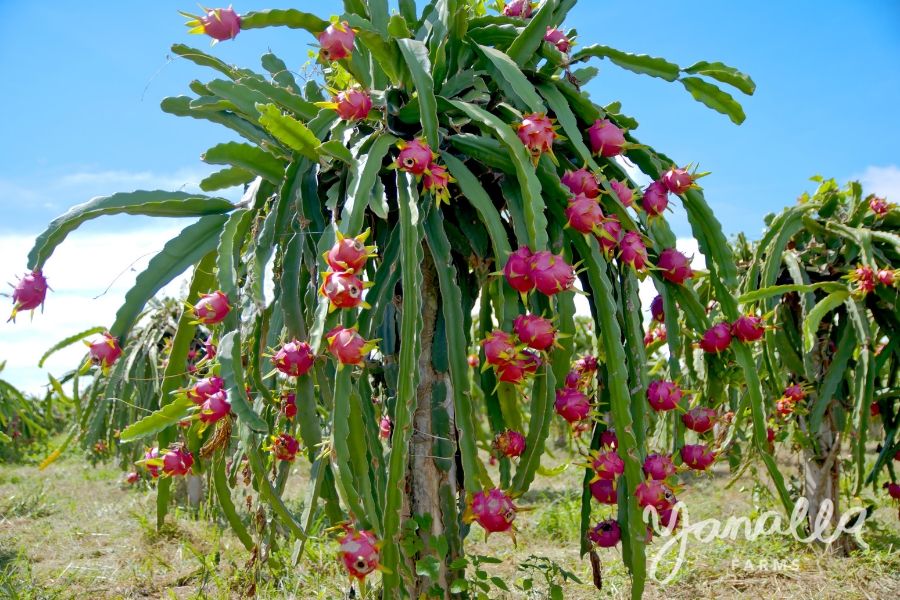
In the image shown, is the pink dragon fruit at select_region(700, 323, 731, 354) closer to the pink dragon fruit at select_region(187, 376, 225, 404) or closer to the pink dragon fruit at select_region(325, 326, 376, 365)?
the pink dragon fruit at select_region(325, 326, 376, 365)

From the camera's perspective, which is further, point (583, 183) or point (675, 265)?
point (675, 265)

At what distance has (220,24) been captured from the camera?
1706 millimetres

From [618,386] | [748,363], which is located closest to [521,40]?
[618,386]

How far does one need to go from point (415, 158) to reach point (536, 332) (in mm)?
459

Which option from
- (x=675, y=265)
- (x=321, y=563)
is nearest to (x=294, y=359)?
(x=675, y=265)

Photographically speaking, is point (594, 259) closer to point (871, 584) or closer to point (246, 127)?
point (246, 127)

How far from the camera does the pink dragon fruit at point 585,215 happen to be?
5.39 ft

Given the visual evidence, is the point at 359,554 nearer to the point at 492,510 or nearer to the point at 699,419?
the point at 492,510

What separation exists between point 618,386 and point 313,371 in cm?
72

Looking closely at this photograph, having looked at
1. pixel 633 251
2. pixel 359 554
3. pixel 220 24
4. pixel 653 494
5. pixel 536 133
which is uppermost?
pixel 220 24

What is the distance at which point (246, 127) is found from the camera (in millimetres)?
1940

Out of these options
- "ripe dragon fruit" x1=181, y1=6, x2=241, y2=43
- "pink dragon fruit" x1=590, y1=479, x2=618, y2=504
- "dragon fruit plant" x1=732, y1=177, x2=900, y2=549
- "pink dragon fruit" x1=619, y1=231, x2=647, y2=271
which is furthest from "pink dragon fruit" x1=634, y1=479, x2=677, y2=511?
"dragon fruit plant" x1=732, y1=177, x2=900, y2=549

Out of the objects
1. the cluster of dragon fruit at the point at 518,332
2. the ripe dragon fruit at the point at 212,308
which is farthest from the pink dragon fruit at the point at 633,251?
the ripe dragon fruit at the point at 212,308

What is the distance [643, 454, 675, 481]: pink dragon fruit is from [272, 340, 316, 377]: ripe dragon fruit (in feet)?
2.63
